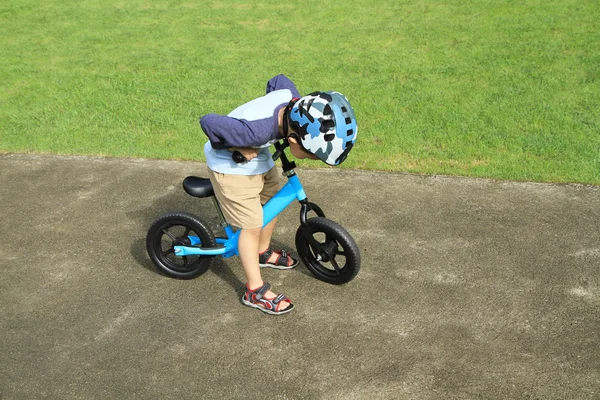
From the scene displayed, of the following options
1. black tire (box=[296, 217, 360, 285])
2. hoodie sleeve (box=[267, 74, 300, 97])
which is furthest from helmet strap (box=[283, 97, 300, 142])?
black tire (box=[296, 217, 360, 285])

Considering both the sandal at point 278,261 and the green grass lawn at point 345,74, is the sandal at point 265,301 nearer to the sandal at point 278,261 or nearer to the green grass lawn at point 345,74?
the sandal at point 278,261

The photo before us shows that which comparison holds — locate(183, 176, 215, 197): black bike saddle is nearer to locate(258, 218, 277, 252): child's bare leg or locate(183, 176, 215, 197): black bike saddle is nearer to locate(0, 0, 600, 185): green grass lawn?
locate(258, 218, 277, 252): child's bare leg

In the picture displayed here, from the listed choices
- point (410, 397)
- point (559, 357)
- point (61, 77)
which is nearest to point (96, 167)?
point (61, 77)

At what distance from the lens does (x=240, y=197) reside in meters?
4.09

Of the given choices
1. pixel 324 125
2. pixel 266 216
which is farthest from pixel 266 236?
pixel 324 125

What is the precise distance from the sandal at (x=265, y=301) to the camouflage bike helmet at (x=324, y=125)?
107 centimetres

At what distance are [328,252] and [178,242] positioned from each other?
1047 millimetres

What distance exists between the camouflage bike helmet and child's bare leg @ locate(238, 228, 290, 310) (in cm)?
78

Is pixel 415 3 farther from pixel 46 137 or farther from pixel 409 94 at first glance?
pixel 46 137

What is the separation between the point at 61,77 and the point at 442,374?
6824 mm

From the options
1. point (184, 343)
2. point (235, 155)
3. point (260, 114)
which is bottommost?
point (184, 343)

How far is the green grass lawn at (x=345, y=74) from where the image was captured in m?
6.51

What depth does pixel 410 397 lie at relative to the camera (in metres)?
3.56

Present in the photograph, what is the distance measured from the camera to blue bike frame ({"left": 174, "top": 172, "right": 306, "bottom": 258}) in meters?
4.22
